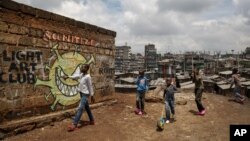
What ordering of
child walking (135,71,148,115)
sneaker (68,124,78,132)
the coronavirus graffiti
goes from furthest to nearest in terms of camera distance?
child walking (135,71,148,115), sneaker (68,124,78,132), the coronavirus graffiti

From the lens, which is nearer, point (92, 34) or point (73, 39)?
point (73, 39)

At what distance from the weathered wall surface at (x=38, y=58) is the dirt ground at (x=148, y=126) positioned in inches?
26.0

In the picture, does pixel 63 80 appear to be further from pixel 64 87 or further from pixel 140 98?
pixel 140 98

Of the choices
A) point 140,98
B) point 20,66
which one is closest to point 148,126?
point 140,98

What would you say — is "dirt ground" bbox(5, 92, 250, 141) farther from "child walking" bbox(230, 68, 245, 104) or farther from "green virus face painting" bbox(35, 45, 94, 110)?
"child walking" bbox(230, 68, 245, 104)

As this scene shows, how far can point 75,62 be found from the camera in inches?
336

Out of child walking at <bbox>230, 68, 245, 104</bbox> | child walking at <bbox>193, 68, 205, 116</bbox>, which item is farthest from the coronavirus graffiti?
child walking at <bbox>230, 68, 245, 104</bbox>

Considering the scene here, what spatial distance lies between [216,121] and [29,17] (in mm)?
6185

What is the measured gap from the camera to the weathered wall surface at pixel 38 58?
6.23 m

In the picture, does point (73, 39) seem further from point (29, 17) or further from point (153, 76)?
point (153, 76)

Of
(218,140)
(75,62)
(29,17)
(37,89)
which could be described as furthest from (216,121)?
(29,17)

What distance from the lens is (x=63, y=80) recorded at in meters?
8.01

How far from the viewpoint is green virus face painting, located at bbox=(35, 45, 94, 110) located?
756 cm

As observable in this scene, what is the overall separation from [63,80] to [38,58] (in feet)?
3.84
